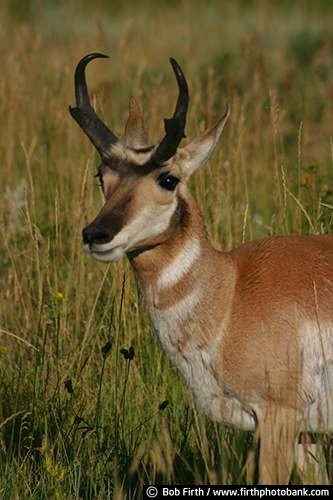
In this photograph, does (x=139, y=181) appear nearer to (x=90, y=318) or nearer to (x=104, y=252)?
(x=104, y=252)

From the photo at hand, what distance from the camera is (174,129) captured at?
3.36 metres

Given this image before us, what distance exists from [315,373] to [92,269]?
2.09 meters

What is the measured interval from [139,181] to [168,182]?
0.13 metres

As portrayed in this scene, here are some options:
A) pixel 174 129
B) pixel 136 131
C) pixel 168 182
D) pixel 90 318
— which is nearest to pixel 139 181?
pixel 168 182

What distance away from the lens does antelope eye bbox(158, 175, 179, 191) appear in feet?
11.3

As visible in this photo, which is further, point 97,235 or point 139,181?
point 139,181

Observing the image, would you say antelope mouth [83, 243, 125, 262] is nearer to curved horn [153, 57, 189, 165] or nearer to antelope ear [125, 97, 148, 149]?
curved horn [153, 57, 189, 165]

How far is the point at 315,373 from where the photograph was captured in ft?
11.0

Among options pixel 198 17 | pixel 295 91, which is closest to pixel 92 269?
pixel 295 91

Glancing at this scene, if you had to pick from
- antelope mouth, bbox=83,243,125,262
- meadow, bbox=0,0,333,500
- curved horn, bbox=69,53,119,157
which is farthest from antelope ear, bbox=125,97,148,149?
antelope mouth, bbox=83,243,125,262

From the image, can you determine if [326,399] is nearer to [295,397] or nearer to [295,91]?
[295,397]

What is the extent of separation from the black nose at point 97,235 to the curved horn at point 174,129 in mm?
436

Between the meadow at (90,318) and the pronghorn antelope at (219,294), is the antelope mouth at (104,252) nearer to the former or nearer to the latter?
the pronghorn antelope at (219,294)

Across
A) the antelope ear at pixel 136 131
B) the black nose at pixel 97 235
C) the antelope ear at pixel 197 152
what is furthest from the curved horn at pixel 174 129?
the antelope ear at pixel 136 131
